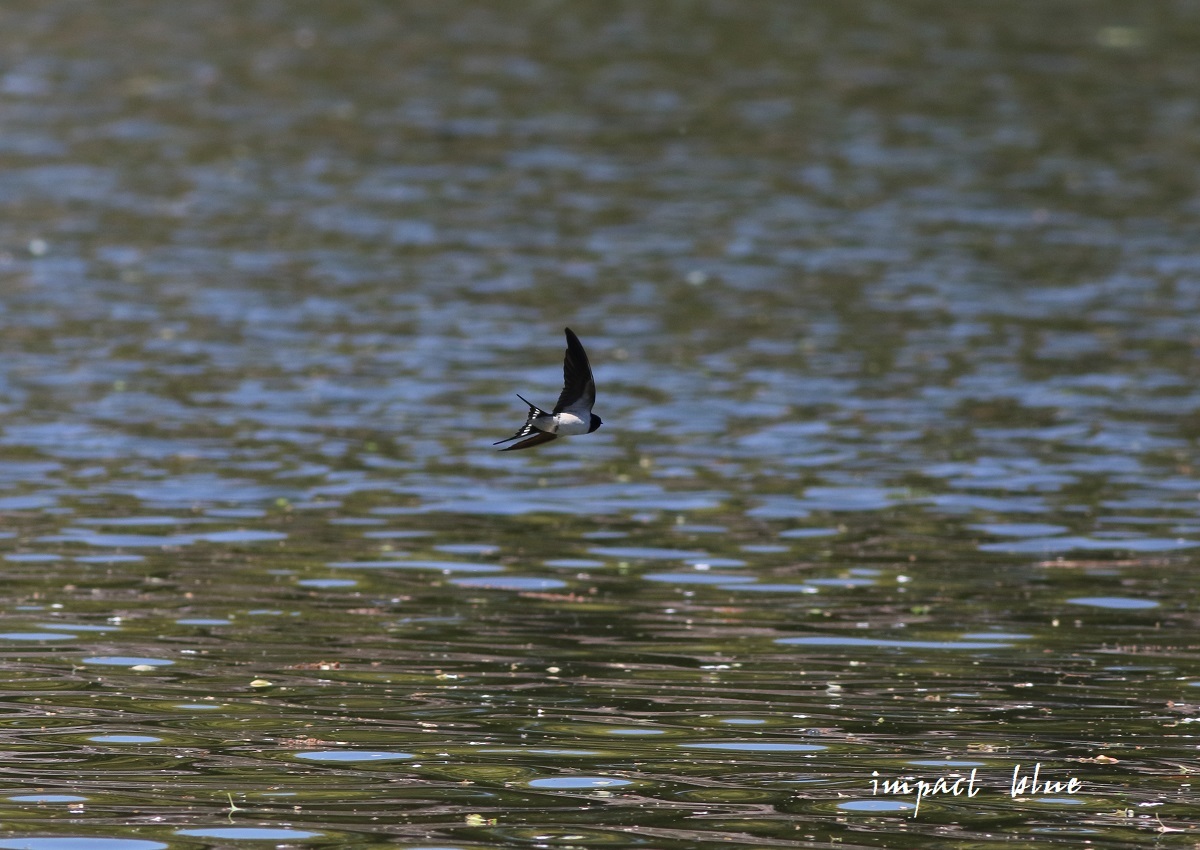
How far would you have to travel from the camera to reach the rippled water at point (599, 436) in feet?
42.6

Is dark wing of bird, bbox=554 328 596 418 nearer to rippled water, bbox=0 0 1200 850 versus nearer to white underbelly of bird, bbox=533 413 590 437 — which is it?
white underbelly of bird, bbox=533 413 590 437

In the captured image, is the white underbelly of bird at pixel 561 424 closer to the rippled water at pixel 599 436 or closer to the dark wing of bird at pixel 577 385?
the dark wing of bird at pixel 577 385

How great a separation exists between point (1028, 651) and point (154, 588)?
296 inches

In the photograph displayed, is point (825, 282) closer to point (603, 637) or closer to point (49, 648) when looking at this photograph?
point (603, 637)

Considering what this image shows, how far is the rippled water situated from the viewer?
13.0 m

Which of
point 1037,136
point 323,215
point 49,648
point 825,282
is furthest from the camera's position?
point 1037,136

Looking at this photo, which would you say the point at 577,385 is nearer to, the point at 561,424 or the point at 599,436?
the point at 561,424

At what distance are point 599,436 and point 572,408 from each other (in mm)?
9904

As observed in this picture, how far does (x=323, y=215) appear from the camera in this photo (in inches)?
1406

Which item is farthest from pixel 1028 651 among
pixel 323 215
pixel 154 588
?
pixel 323 215

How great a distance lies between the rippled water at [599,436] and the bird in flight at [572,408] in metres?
1.98

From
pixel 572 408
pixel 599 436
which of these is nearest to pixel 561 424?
pixel 572 408

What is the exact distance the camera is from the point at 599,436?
81.0ft

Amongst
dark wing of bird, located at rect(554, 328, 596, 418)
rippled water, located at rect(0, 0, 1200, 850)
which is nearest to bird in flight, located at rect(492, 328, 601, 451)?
dark wing of bird, located at rect(554, 328, 596, 418)
